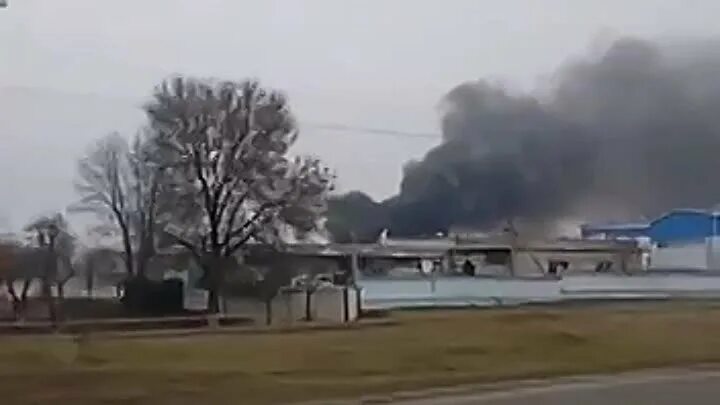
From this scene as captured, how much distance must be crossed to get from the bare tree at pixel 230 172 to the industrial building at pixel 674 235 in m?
32.1

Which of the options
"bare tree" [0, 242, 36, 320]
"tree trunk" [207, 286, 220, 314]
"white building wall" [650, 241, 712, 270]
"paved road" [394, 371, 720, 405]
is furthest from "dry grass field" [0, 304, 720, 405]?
"white building wall" [650, 241, 712, 270]

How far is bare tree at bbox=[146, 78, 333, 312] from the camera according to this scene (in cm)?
5334

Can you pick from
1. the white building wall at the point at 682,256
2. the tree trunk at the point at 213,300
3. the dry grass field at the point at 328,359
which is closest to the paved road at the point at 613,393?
the dry grass field at the point at 328,359

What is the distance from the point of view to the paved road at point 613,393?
18.2 m

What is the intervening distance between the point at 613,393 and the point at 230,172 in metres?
35.8

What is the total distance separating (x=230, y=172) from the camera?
5400cm

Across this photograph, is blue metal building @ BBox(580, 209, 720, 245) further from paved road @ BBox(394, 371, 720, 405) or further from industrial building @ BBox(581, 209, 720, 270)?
paved road @ BBox(394, 371, 720, 405)

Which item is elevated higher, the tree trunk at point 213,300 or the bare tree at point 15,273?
the bare tree at point 15,273

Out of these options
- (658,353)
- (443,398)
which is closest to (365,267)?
(658,353)

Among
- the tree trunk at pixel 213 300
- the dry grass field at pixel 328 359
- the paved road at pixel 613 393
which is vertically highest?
the tree trunk at pixel 213 300

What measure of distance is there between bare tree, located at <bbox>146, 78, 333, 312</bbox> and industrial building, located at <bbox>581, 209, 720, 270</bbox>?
32084 mm

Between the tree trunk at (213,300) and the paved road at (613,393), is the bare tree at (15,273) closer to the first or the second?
the tree trunk at (213,300)

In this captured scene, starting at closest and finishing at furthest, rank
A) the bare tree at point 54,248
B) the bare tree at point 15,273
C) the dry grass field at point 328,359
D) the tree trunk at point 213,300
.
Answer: the dry grass field at point 328,359 < the bare tree at point 15,273 < the tree trunk at point 213,300 < the bare tree at point 54,248

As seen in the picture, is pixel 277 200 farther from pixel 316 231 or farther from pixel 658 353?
pixel 658 353
